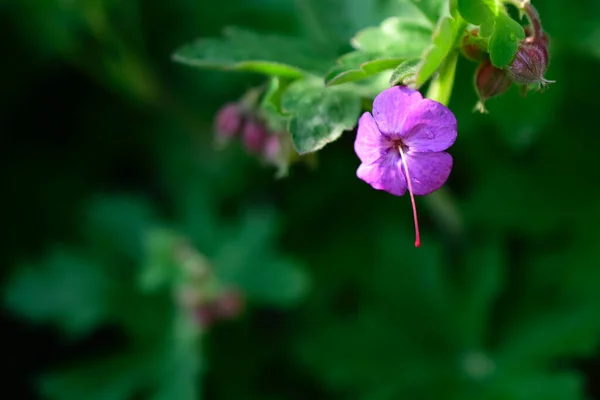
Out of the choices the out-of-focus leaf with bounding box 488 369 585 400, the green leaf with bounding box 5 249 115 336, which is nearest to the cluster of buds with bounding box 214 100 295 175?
the out-of-focus leaf with bounding box 488 369 585 400

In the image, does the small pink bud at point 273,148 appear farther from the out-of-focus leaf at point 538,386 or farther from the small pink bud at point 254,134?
the out-of-focus leaf at point 538,386

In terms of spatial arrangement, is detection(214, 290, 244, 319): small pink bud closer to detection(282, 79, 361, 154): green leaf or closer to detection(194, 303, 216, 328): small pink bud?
detection(194, 303, 216, 328): small pink bud

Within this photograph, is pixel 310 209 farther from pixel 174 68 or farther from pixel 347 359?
pixel 174 68

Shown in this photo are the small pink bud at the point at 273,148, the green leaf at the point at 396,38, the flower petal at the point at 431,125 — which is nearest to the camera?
the flower petal at the point at 431,125

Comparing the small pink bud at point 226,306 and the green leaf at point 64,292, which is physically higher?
the green leaf at point 64,292

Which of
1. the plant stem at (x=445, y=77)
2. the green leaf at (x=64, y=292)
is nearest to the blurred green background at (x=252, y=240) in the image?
the green leaf at (x=64, y=292)

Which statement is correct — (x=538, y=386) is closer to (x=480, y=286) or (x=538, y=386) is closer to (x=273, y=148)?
(x=480, y=286)

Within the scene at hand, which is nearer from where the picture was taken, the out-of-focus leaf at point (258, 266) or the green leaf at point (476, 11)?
the green leaf at point (476, 11)

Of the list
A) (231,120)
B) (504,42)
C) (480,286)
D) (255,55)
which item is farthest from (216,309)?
(504,42)
